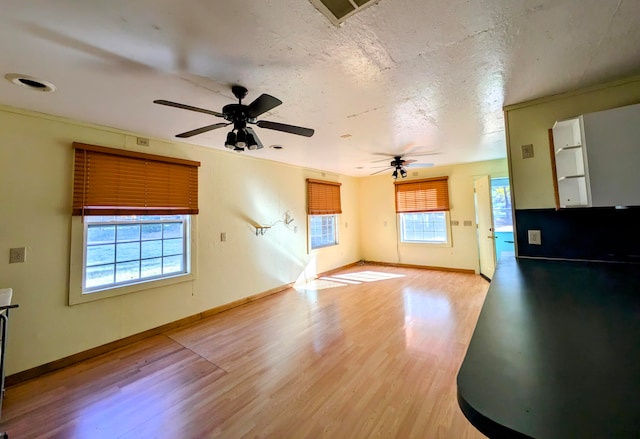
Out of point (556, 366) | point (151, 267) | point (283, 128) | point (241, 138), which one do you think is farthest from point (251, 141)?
point (151, 267)

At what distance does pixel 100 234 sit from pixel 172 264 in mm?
839

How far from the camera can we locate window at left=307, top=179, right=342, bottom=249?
5.34m

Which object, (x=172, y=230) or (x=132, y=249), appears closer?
(x=132, y=249)

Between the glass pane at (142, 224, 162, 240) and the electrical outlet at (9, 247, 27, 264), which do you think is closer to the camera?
the electrical outlet at (9, 247, 27, 264)

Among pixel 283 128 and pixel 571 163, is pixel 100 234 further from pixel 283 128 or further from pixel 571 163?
pixel 571 163

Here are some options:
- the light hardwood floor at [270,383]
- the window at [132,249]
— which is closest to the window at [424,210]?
the light hardwood floor at [270,383]

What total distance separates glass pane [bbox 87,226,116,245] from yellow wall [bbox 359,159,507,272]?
5.38 m

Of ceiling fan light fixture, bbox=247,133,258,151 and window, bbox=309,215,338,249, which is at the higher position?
ceiling fan light fixture, bbox=247,133,258,151

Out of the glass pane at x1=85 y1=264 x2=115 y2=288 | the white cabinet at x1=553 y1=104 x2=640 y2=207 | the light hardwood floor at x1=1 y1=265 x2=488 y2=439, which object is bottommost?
the light hardwood floor at x1=1 y1=265 x2=488 y2=439

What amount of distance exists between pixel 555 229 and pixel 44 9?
3600 mm

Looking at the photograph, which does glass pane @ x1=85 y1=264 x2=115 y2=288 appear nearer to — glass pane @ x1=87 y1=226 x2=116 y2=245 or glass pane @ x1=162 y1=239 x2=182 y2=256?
glass pane @ x1=87 y1=226 x2=116 y2=245

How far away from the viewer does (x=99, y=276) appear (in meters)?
2.69

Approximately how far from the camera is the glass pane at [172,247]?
10.6ft

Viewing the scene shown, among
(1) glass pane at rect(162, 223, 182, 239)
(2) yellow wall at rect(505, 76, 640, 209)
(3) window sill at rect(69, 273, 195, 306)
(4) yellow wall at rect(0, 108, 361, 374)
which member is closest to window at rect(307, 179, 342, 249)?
(4) yellow wall at rect(0, 108, 361, 374)
